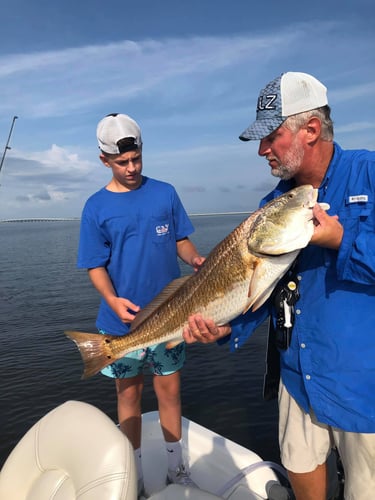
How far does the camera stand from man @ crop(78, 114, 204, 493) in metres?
3.92

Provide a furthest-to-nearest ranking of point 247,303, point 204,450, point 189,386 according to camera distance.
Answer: point 189,386
point 204,450
point 247,303

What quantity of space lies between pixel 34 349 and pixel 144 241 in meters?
11.6

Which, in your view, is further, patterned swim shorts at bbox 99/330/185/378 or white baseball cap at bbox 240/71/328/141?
patterned swim shorts at bbox 99/330/185/378

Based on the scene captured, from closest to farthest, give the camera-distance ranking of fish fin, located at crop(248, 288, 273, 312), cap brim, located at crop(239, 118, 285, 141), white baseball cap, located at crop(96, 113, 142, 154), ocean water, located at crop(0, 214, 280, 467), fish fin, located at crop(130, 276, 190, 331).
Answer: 1. cap brim, located at crop(239, 118, 285, 141)
2. fish fin, located at crop(248, 288, 273, 312)
3. fish fin, located at crop(130, 276, 190, 331)
4. white baseball cap, located at crop(96, 113, 142, 154)
5. ocean water, located at crop(0, 214, 280, 467)

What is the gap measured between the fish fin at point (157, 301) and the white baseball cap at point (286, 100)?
4.95ft

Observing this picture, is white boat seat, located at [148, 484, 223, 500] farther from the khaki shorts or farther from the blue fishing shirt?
the blue fishing shirt

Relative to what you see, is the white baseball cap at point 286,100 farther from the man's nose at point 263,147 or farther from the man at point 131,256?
the man at point 131,256

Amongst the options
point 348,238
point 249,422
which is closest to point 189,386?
point 249,422

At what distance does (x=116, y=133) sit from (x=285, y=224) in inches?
78.3

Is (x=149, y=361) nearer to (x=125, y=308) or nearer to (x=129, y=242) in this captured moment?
(x=125, y=308)

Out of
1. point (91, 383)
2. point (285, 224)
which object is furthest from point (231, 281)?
point (91, 383)

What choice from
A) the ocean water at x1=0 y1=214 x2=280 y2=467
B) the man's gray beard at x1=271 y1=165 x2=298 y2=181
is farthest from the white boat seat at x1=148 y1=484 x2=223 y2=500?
the ocean water at x1=0 y1=214 x2=280 y2=467

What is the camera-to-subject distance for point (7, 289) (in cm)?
2442

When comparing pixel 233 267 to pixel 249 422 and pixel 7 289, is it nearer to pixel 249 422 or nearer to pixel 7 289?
pixel 249 422
